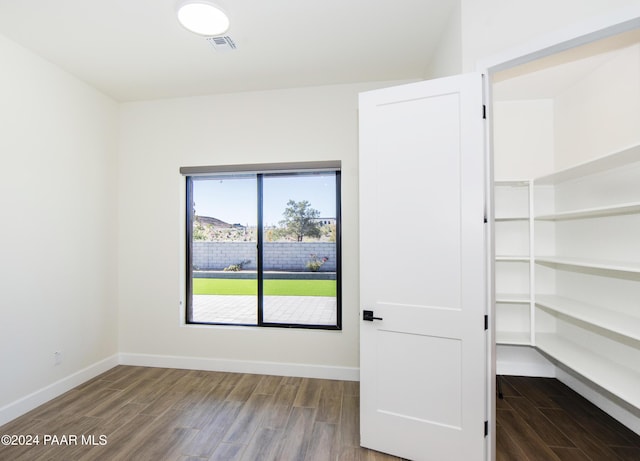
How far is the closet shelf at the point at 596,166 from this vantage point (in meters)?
1.72

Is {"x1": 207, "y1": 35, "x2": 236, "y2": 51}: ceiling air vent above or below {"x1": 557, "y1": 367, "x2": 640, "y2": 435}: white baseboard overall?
above

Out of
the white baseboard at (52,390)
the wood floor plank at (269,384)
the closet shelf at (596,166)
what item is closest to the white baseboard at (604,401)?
the closet shelf at (596,166)

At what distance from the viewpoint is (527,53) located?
1.55m

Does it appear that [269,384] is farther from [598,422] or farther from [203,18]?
[203,18]

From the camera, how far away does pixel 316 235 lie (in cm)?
315

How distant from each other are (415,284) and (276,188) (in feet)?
6.46

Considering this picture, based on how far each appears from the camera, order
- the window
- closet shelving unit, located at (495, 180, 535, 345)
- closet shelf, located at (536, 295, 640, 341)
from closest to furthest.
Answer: closet shelf, located at (536, 295, 640, 341) → closet shelving unit, located at (495, 180, 535, 345) → the window

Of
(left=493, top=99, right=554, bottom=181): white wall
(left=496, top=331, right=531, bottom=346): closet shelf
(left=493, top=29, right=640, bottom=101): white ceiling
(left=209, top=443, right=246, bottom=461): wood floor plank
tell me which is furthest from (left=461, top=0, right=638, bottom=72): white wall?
(left=209, top=443, right=246, bottom=461): wood floor plank

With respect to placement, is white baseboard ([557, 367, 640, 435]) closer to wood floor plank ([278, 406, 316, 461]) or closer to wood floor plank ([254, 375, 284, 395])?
wood floor plank ([278, 406, 316, 461])

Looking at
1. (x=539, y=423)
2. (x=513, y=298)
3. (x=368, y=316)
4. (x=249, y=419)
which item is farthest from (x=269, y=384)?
(x=513, y=298)

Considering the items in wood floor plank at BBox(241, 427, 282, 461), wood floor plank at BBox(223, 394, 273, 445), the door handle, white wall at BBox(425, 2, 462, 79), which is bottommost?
wood floor plank at BBox(223, 394, 273, 445)

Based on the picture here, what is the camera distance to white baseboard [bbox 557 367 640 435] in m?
2.06

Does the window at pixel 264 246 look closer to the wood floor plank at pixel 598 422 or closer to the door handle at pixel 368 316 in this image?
the door handle at pixel 368 316

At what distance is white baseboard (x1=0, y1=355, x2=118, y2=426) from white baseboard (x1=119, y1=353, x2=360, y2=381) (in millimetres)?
238
